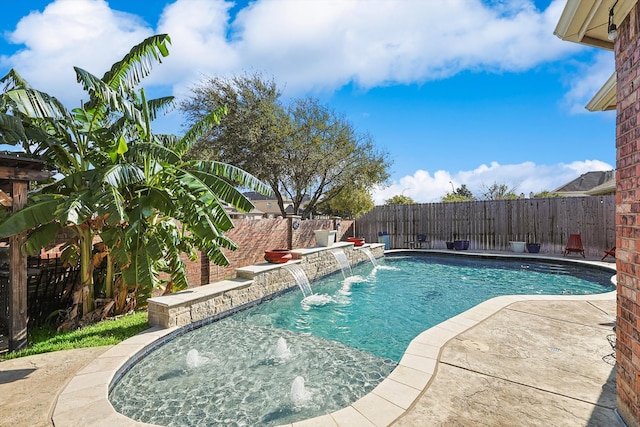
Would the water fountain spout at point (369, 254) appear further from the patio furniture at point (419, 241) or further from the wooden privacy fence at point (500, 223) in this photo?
the patio furniture at point (419, 241)

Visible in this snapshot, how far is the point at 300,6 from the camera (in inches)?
275

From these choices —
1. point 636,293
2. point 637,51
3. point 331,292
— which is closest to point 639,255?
point 636,293

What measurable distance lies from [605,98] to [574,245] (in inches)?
459

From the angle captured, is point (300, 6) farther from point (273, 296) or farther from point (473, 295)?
→ point (473, 295)

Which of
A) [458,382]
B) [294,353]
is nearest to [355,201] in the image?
[294,353]

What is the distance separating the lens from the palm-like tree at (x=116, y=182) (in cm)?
473

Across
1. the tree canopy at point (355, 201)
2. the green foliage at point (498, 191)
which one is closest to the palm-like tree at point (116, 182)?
the tree canopy at point (355, 201)

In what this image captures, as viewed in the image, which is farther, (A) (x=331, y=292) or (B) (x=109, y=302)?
(A) (x=331, y=292)

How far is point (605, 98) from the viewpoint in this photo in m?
3.66

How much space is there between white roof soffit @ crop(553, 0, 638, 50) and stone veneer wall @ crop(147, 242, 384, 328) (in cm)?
623

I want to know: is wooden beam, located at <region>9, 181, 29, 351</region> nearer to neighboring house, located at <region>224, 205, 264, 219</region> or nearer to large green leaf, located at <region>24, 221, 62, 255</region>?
large green leaf, located at <region>24, 221, 62, 255</region>

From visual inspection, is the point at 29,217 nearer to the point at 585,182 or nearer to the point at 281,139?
the point at 281,139

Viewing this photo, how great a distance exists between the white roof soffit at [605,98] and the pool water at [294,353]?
4.18 m

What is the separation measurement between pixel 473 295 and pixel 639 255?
6413 millimetres
